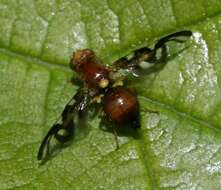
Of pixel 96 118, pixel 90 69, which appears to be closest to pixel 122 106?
pixel 96 118

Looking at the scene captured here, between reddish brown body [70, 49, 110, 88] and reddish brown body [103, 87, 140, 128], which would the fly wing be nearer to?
reddish brown body [70, 49, 110, 88]

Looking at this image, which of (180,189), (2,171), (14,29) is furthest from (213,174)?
(14,29)

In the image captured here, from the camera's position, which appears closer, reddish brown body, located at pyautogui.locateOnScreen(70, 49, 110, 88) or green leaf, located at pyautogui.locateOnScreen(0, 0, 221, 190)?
green leaf, located at pyautogui.locateOnScreen(0, 0, 221, 190)

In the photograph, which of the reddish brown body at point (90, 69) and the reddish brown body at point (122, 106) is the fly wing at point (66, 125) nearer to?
the reddish brown body at point (90, 69)

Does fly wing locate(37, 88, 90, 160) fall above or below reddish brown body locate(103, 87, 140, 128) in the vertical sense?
below

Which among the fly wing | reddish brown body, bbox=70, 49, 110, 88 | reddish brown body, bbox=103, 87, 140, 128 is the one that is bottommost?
the fly wing

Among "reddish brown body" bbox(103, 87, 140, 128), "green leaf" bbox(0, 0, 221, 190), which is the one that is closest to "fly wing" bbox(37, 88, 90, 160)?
"green leaf" bbox(0, 0, 221, 190)
